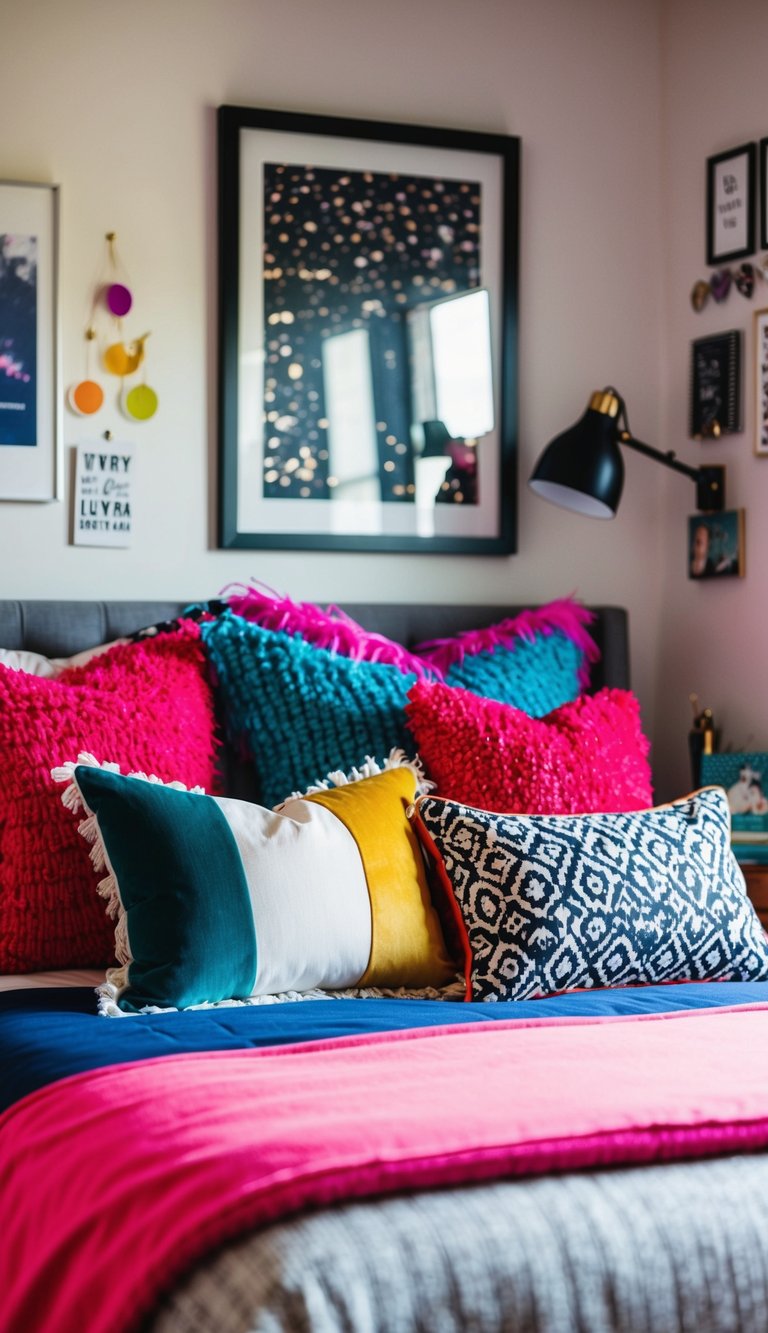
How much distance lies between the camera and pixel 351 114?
2.95 metres

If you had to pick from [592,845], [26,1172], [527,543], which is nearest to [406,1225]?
[26,1172]

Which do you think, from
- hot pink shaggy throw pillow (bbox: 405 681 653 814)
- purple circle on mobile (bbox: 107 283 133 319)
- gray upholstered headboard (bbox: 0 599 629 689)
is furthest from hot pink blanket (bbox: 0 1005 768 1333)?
purple circle on mobile (bbox: 107 283 133 319)

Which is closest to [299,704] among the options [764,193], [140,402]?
[140,402]

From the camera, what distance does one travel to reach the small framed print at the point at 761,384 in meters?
2.91

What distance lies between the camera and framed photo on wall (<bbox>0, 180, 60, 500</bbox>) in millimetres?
2691

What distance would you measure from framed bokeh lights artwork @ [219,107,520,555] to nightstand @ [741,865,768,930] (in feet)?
2.80

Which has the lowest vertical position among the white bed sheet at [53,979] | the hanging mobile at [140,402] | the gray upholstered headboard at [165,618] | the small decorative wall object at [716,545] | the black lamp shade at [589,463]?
the white bed sheet at [53,979]

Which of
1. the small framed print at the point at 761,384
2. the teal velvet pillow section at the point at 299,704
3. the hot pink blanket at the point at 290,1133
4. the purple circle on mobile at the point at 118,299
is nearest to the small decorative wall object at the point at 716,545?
the small framed print at the point at 761,384

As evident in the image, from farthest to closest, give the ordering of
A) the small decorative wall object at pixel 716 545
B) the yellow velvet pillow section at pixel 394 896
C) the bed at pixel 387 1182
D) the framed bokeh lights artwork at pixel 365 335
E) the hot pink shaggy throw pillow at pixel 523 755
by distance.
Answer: the small decorative wall object at pixel 716 545 < the framed bokeh lights artwork at pixel 365 335 < the hot pink shaggy throw pillow at pixel 523 755 < the yellow velvet pillow section at pixel 394 896 < the bed at pixel 387 1182

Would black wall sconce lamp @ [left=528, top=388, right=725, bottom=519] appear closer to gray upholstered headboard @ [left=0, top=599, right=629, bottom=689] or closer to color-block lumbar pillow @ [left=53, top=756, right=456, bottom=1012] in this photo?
gray upholstered headboard @ [left=0, top=599, right=629, bottom=689]

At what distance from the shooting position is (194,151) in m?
2.84

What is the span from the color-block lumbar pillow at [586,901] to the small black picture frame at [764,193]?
1.37 m

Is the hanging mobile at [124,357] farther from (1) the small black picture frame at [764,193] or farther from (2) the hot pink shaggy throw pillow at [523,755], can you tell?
(1) the small black picture frame at [764,193]

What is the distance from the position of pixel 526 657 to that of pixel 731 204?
1068mm
